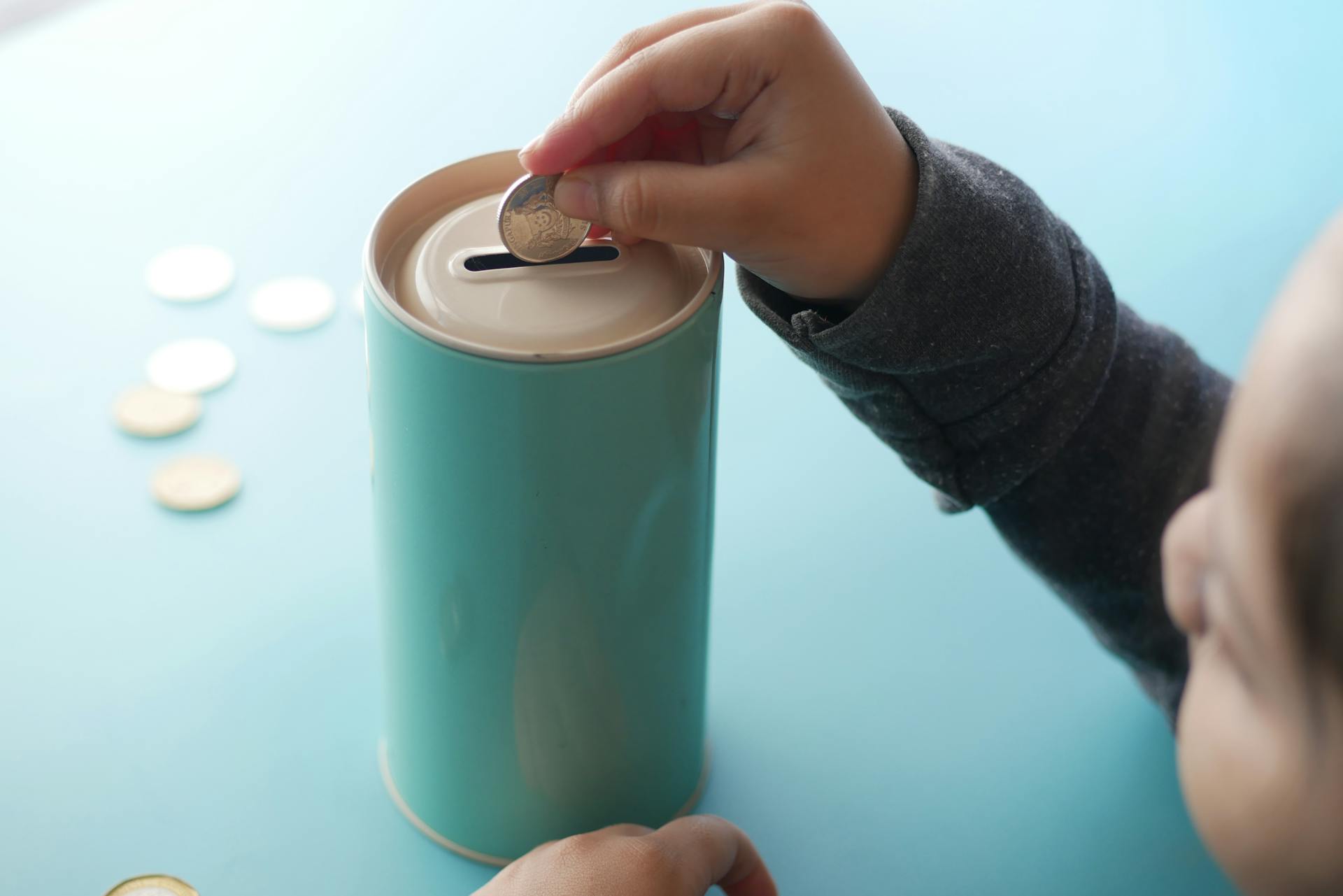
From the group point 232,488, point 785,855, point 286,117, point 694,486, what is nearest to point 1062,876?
point 785,855

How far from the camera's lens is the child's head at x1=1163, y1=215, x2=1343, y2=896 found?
0.31m

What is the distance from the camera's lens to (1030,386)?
65cm

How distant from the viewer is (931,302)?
59 centimetres

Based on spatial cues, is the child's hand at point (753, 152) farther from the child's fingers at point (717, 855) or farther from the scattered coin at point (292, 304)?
the scattered coin at point (292, 304)

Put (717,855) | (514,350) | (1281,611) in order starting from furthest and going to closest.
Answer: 1. (717,855)
2. (514,350)
3. (1281,611)

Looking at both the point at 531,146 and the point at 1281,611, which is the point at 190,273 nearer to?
the point at 531,146

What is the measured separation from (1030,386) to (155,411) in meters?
0.61

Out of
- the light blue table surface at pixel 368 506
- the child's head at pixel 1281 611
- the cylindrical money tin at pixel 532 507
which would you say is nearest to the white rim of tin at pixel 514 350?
the cylindrical money tin at pixel 532 507

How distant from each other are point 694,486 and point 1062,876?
1.04 feet

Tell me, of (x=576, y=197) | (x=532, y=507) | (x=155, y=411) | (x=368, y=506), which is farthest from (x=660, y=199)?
(x=155, y=411)

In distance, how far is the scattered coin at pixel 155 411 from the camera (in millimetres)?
904

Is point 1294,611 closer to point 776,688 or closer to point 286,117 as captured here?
point 776,688

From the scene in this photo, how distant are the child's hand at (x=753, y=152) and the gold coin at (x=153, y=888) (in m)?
0.42

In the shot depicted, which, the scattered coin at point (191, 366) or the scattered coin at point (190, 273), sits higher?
the scattered coin at point (190, 273)
